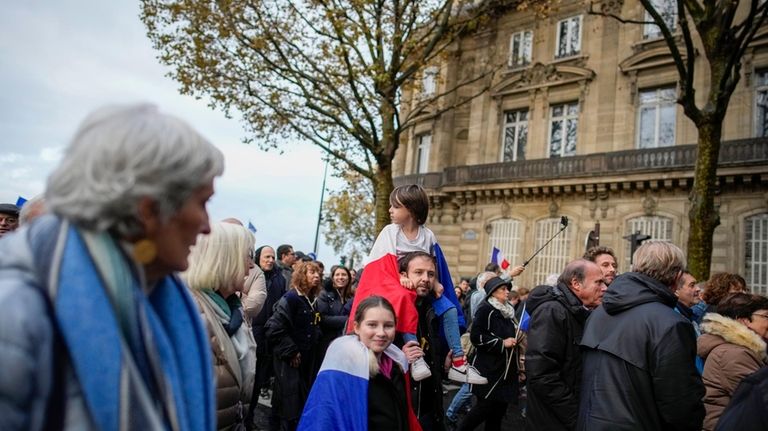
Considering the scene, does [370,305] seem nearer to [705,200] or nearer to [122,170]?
[122,170]

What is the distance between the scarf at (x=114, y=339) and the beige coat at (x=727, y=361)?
3807mm

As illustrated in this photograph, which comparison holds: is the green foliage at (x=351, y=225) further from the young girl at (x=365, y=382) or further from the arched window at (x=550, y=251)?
the young girl at (x=365, y=382)

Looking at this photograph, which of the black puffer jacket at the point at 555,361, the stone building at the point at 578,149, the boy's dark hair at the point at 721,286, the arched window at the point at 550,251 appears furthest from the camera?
the arched window at the point at 550,251

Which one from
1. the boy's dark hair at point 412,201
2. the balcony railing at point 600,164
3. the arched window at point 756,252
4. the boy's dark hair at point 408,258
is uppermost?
the balcony railing at point 600,164

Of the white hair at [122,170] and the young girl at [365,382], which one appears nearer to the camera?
the white hair at [122,170]

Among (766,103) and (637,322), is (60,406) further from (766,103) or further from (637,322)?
(766,103)

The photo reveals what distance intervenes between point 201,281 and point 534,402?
116 inches

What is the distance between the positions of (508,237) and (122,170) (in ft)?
74.6

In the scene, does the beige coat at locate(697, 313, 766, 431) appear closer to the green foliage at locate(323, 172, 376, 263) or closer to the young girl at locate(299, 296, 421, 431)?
the young girl at locate(299, 296, 421, 431)

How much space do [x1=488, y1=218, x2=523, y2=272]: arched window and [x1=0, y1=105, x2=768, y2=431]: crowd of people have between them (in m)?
15.7

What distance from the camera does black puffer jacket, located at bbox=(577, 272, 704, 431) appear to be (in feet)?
10.4

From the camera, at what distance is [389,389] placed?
130 inches

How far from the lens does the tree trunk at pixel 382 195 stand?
14297mm

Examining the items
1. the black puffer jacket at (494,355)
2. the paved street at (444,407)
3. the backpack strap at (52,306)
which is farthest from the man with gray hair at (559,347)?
the paved street at (444,407)
